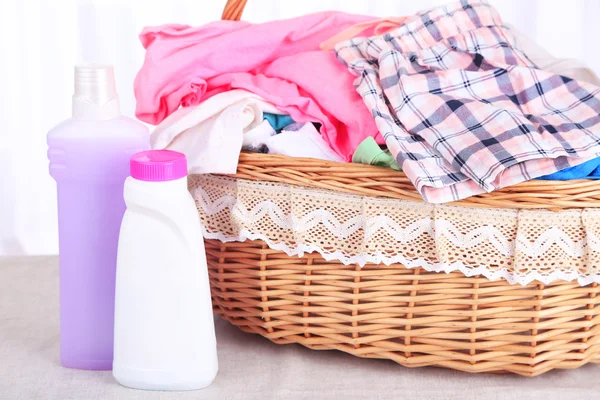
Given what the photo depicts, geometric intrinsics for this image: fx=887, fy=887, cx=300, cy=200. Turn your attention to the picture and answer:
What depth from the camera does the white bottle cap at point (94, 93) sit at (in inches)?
31.8

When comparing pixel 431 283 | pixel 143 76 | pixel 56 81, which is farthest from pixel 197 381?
pixel 56 81

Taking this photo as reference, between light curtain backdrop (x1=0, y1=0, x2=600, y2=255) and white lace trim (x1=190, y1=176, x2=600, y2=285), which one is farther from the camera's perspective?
light curtain backdrop (x1=0, y1=0, x2=600, y2=255)

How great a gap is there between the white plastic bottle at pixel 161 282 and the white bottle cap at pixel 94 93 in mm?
63

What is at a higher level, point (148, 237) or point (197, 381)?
point (148, 237)

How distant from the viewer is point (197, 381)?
82 cm

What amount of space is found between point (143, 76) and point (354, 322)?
13.7 inches

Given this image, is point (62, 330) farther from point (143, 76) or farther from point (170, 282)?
point (143, 76)

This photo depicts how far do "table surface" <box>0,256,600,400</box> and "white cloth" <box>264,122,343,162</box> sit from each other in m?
0.21

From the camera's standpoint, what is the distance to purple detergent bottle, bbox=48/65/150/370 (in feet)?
2.67

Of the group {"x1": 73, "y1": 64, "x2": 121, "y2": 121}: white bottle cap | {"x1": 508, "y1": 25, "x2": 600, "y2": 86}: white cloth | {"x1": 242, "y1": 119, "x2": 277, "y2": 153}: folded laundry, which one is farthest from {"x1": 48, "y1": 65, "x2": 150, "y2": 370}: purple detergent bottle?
{"x1": 508, "y1": 25, "x2": 600, "y2": 86}: white cloth

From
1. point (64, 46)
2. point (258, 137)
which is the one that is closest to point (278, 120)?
point (258, 137)

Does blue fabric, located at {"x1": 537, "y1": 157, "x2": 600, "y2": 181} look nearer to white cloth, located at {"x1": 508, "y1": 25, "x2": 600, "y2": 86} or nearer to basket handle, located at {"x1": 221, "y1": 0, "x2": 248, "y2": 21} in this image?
white cloth, located at {"x1": 508, "y1": 25, "x2": 600, "y2": 86}

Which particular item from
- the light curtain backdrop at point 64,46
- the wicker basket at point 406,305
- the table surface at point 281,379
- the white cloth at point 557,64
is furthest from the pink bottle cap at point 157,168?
the light curtain backdrop at point 64,46

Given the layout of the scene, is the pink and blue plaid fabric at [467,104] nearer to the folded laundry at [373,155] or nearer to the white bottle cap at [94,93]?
the folded laundry at [373,155]
